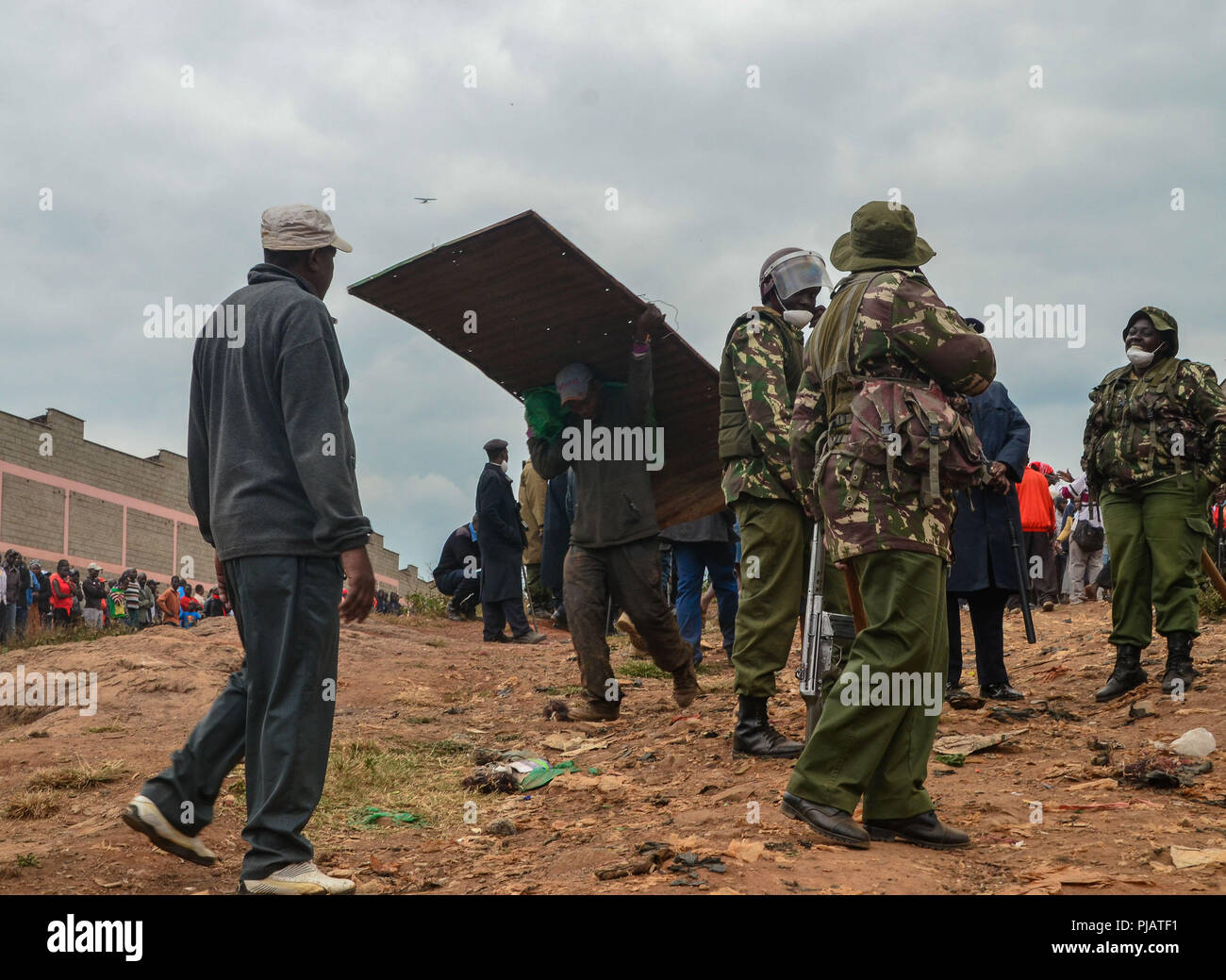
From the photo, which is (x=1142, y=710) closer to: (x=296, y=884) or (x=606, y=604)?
(x=606, y=604)

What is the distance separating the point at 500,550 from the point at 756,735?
8107 millimetres

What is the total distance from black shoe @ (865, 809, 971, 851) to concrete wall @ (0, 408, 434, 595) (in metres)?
29.5

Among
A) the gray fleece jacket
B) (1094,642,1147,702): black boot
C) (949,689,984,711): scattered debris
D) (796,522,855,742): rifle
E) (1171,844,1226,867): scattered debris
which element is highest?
the gray fleece jacket

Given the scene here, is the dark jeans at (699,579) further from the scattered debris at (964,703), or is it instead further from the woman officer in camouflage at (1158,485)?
the woman officer in camouflage at (1158,485)

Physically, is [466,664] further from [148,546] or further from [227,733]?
[148,546]

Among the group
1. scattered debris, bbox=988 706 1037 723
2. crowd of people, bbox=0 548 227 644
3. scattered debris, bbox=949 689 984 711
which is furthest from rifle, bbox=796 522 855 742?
crowd of people, bbox=0 548 227 644

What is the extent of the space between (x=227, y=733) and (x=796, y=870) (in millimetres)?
1856

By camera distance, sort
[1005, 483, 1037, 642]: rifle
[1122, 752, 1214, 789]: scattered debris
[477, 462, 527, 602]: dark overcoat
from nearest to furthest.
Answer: [1122, 752, 1214, 789]: scattered debris → [1005, 483, 1037, 642]: rifle → [477, 462, 527, 602]: dark overcoat

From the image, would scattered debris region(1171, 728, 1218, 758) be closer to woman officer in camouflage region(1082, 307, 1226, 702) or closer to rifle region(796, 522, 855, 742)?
woman officer in camouflage region(1082, 307, 1226, 702)

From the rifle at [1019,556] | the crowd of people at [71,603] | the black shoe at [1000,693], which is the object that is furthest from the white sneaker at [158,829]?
the crowd of people at [71,603]

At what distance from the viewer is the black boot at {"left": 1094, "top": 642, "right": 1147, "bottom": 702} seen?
6914 mm

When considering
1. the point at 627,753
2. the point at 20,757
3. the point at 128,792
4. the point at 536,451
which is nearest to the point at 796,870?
the point at 627,753

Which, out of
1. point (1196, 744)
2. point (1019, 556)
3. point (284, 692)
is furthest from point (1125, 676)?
point (284, 692)

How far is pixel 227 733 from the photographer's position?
394cm
